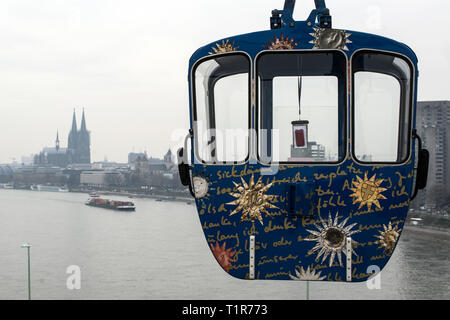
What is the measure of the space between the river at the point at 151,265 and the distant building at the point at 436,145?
5554 mm

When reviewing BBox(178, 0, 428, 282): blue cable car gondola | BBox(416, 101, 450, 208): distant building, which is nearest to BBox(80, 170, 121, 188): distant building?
BBox(416, 101, 450, 208): distant building

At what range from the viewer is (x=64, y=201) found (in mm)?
51625

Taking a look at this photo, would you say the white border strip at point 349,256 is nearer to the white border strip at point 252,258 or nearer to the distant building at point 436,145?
the white border strip at point 252,258

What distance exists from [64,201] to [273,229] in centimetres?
5172

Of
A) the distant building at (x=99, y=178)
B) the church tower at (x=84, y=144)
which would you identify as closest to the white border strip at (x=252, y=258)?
the distant building at (x=99, y=178)

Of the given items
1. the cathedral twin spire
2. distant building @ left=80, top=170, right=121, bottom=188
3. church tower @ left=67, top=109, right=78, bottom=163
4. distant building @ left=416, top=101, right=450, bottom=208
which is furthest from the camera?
the cathedral twin spire

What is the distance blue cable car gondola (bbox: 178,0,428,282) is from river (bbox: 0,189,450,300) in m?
16.4

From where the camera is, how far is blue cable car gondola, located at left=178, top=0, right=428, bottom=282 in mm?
2184

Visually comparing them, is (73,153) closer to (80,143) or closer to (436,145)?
(80,143)

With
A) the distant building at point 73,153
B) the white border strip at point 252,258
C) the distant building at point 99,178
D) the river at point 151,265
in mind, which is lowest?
the river at point 151,265

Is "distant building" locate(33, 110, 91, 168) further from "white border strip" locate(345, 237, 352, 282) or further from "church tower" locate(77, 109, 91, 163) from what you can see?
"white border strip" locate(345, 237, 352, 282)

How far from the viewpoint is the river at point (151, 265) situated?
66.3 feet

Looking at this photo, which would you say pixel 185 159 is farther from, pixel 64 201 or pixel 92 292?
pixel 64 201

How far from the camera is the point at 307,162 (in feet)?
7.08
